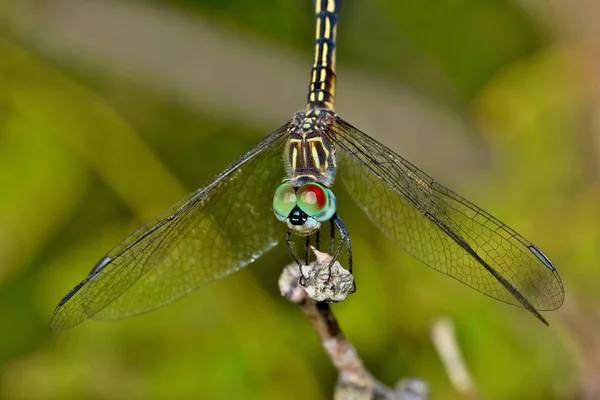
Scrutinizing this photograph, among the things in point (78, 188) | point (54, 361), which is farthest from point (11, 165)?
point (54, 361)

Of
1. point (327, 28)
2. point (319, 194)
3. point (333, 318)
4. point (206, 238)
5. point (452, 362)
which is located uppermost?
point (327, 28)

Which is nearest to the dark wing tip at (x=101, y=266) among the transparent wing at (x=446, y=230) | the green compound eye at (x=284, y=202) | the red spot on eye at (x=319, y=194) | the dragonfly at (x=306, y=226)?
the dragonfly at (x=306, y=226)

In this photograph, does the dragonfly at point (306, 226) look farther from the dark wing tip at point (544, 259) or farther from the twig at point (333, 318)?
the twig at point (333, 318)

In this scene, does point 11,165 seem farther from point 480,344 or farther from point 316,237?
point 480,344

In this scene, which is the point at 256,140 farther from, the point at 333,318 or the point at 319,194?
the point at 333,318

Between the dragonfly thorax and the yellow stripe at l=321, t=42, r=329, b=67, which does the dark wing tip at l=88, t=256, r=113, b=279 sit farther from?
the yellow stripe at l=321, t=42, r=329, b=67

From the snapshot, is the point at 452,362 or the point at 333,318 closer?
the point at 333,318

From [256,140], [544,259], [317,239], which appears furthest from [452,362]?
[256,140]
